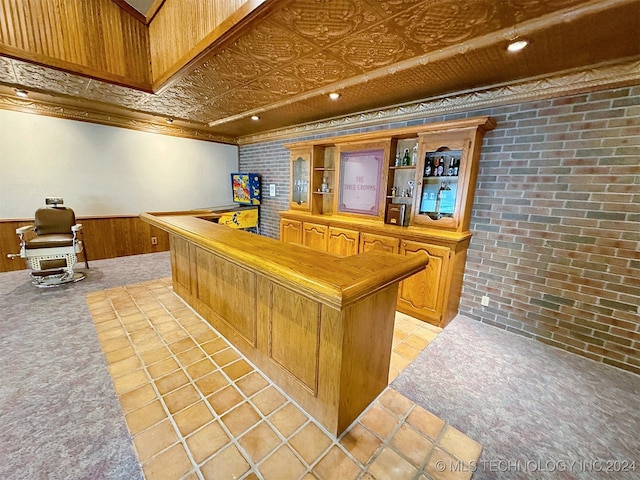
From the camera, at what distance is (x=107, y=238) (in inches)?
180

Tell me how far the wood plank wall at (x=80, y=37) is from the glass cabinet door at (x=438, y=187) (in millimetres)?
3498

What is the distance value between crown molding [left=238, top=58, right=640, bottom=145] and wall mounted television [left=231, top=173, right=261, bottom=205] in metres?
2.40

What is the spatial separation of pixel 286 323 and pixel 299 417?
0.57m

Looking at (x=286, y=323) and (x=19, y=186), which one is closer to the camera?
(x=286, y=323)

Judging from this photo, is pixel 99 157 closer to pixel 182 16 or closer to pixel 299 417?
pixel 182 16

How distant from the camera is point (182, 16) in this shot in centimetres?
237

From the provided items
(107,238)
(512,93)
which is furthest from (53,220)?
(512,93)

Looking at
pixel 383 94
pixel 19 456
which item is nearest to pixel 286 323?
pixel 19 456

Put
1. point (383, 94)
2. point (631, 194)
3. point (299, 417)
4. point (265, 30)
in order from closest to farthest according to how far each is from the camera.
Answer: point (299, 417) < point (265, 30) < point (631, 194) < point (383, 94)

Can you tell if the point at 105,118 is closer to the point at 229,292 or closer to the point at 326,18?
the point at 229,292

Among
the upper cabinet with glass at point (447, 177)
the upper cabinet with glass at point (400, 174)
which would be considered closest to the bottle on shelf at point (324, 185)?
the upper cabinet with glass at point (400, 174)

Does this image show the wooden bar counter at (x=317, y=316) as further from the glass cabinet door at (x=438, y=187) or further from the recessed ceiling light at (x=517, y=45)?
the recessed ceiling light at (x=517, y=45)

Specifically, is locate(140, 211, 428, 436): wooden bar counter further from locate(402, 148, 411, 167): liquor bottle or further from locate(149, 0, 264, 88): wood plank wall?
locate(402, 148, 411, 167): liquor bottle

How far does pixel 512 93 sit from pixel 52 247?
222 inches
